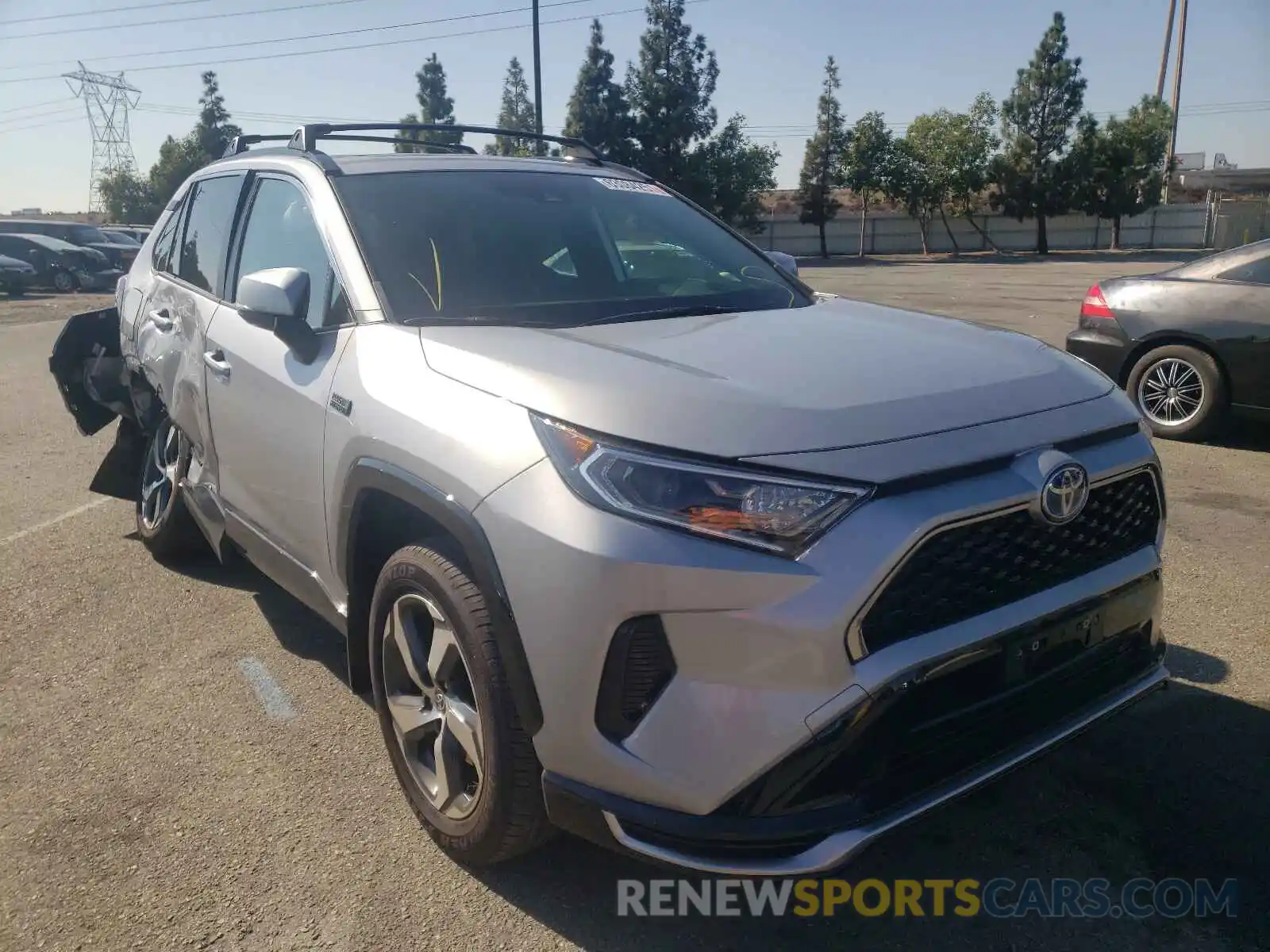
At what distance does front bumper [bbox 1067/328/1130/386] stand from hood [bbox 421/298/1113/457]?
4.92 meters

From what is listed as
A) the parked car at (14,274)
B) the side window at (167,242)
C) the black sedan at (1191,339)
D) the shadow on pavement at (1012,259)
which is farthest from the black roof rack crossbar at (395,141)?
the shadow on pavement at (1012,259)

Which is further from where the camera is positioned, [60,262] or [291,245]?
[60,262]

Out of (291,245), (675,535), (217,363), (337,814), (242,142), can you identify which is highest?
(242,142)

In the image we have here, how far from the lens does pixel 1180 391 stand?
283 inches

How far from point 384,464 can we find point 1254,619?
351 centimetres

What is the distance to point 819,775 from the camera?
2.07 m

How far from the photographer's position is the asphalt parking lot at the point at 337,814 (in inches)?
97.7

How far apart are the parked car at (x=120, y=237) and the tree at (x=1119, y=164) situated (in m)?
42.5

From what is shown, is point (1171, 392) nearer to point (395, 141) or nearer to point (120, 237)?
point (395, 141)

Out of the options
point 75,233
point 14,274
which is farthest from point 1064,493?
point 75,233

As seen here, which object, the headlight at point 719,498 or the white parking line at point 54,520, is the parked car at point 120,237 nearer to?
the white parking line at point 54,520

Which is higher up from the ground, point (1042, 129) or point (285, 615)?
point (1042, 129)

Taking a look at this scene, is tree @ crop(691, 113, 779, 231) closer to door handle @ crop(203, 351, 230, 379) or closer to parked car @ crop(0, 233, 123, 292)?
parked car @ crop(0, 233, 123, 292)

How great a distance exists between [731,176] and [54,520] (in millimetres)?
51972
